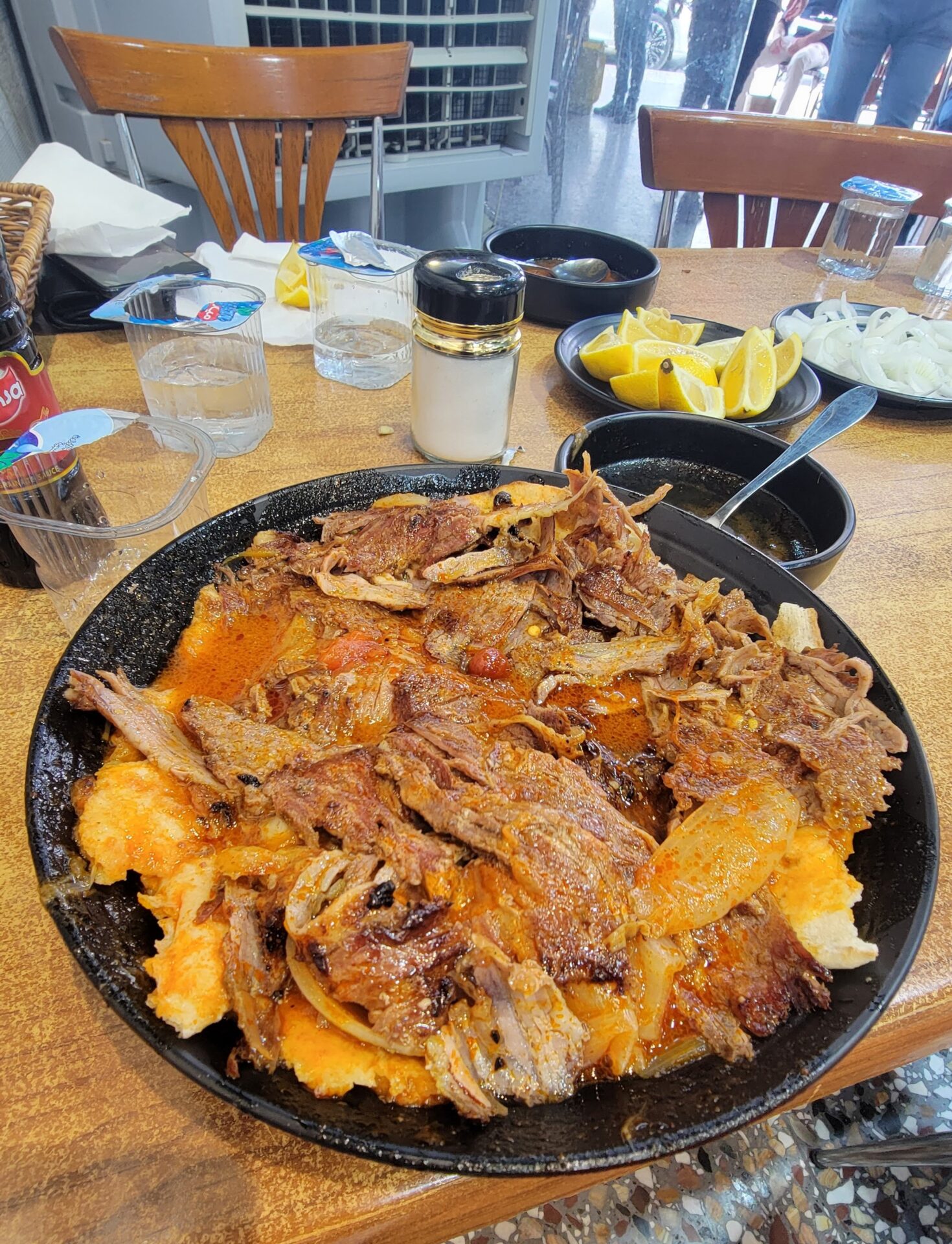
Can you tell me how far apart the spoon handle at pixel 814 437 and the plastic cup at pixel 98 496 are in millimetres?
1274

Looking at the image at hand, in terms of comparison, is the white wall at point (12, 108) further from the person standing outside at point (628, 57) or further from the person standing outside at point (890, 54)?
the person standing outside at point (890, 54)

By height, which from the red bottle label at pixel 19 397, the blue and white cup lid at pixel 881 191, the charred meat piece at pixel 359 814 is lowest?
the charred meat piece at pixel 359 814

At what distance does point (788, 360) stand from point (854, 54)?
18.2ft

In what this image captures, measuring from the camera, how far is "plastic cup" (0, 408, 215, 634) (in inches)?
56.1

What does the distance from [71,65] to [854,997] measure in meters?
4.09

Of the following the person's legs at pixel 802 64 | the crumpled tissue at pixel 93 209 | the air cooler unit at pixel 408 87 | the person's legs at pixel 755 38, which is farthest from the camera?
the person's legs at pixel 802 64

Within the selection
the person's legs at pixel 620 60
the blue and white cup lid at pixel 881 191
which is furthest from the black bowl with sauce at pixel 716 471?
the person's legs at pixel 620 60

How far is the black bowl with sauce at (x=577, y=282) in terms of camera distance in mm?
2781

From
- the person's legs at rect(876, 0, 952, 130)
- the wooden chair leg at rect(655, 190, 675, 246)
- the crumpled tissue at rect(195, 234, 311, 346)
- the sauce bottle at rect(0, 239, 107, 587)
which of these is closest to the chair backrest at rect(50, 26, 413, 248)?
the crumpled tissue at rect(195, 234, 311, 346)

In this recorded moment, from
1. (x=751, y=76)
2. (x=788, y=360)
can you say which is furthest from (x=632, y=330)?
(x=751, y=76)

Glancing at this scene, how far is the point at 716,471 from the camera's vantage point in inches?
82.7

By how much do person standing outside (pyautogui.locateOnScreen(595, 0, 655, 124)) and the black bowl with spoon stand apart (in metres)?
6.42

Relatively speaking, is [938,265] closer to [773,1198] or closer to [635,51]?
[773,1198]

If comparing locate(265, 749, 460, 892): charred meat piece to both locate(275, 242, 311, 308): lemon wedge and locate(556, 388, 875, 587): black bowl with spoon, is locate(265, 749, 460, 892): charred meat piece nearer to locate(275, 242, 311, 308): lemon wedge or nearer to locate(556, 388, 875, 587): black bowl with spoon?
locate(556, 388, 875, 587): black bowl with spoon
